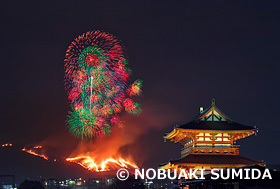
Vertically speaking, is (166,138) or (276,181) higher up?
(166,138)

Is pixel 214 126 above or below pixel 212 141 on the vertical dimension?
above

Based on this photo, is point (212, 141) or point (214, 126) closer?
point (214, 126)

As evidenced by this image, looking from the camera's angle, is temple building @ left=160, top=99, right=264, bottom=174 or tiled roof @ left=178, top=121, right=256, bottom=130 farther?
tiled roof @ left=178, top=121, right=256, bottom=130

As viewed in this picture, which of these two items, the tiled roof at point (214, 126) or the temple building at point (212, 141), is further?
the tiled roof at point (214, 126)

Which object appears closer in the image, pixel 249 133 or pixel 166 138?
pixel 249 133

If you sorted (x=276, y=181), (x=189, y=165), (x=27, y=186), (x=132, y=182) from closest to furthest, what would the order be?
(x=276, y=181)
(x=189, y=165)
(x=132, y=182)
(x=27, y=186)


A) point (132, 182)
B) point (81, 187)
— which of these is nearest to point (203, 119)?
point (132, 182)

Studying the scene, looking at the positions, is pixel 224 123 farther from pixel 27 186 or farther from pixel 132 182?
pixel 27 186

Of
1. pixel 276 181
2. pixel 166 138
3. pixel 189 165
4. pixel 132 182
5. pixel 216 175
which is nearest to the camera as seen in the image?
pixel 276 181
